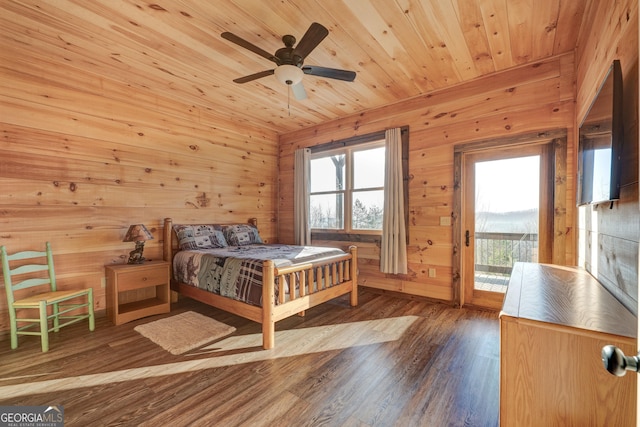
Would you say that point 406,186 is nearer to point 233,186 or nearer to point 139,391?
point 233,186

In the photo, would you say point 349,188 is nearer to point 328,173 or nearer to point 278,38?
point 328,173

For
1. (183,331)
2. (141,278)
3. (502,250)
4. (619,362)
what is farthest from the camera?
(502,250)

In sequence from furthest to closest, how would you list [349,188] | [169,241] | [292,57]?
[349,188] → [169,241] → [292,57]

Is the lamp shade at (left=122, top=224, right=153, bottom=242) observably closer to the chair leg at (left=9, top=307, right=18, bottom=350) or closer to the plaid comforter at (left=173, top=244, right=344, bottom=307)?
the plaid comforter at (left=173, top=244, right=344, bottom=307)

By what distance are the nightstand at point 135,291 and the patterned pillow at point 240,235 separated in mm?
983

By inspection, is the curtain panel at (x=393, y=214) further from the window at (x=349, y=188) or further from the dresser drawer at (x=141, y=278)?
the dresser drawer at (x=141, y=278)

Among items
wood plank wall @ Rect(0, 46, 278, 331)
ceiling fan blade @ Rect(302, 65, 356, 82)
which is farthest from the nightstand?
ceiling fan blade @ Rect(302, 65, 356, 82)

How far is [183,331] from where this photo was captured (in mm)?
2568

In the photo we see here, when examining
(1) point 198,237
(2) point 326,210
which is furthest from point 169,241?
(2) point 326,210

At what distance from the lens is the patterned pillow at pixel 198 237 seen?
11.3 feet

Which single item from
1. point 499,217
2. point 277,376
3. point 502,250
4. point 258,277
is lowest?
point 277,376

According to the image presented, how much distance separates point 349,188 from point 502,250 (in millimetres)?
2109

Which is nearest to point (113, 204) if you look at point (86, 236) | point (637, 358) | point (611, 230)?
point (86, 236)

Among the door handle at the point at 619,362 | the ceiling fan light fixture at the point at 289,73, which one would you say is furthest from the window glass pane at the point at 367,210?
the door handle at the point at 619,362
